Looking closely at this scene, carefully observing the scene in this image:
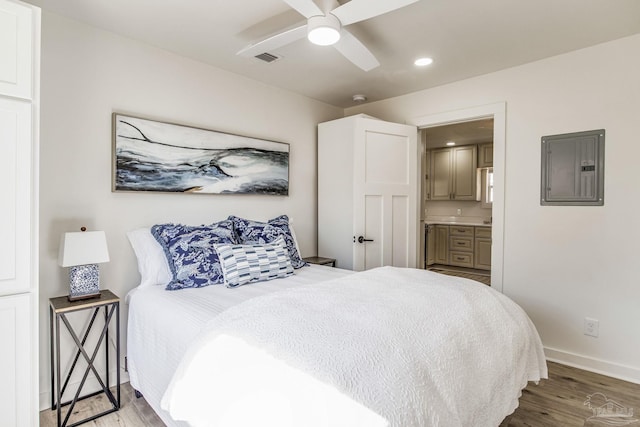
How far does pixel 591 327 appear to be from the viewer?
2.71 meters

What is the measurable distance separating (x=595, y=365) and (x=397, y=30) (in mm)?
2942

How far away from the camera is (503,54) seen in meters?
2.76

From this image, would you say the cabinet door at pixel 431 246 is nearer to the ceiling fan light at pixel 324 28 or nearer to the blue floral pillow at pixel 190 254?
the blue floral pillow at pixel 190 254

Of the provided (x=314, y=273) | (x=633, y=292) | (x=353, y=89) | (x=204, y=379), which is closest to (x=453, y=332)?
(x=204, y=379)

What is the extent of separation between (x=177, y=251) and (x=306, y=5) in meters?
1.70

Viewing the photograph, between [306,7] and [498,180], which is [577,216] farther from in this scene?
[306,7]

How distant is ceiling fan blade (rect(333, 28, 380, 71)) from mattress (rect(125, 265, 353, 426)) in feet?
5.10

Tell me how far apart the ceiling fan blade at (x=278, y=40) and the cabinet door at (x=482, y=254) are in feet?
17.0

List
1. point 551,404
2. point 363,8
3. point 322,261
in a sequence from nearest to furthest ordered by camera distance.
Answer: point 363,8 < point 551,404 < point 322,261

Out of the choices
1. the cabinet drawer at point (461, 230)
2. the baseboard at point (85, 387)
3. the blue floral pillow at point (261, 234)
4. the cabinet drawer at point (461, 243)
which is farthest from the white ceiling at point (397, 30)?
the cabinet drawer at point (461, 243)

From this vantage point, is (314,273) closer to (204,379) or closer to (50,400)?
(204,379)
